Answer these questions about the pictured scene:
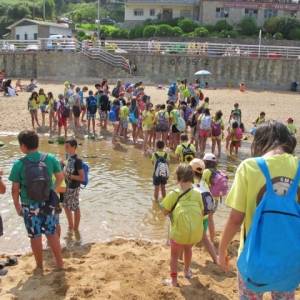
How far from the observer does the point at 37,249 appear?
582 cm

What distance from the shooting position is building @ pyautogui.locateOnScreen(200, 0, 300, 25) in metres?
58.0

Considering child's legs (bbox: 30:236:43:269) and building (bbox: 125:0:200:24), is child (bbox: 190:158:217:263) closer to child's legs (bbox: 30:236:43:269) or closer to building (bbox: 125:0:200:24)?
child's legs (bbox: 30:236:43:269)

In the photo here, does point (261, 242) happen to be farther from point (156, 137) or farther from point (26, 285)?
point (156, 137)

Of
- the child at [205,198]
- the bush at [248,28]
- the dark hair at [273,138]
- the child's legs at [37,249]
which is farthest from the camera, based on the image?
the bush at [248,28]

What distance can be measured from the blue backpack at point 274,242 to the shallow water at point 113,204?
509 centimetres

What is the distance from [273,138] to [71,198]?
4739 mm

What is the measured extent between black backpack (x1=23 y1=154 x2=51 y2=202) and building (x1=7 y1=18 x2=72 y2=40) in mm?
47917

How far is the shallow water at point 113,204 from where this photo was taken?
8289 mm

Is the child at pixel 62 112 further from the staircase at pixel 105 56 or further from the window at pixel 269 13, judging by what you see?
the window at pixel 269 13

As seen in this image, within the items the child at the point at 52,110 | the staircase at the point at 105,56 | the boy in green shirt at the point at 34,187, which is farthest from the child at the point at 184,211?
the staircase at the point at 105,56

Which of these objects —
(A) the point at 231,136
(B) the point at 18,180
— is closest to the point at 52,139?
(A) the point at 231,136

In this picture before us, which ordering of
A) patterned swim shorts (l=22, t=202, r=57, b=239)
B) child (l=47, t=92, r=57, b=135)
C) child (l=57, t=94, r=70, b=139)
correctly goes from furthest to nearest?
1. child (l=47, t=92, r=57, b=135)
2. child (l=57, t=94, r=70, b=139)
3. patterned swim shorts (l=22, t=202, r=57, b=239)

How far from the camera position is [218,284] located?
5754 millimetres

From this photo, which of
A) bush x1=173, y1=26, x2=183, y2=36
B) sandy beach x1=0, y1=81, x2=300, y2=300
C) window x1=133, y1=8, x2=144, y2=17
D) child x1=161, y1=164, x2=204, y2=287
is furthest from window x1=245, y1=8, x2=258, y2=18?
child x1=161, y1=164, x2=204, y2=287
